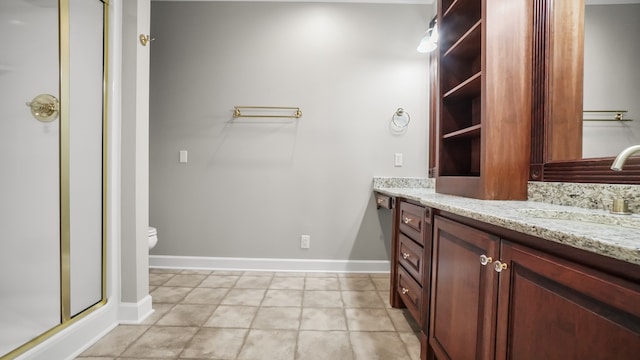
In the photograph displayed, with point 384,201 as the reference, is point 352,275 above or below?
below

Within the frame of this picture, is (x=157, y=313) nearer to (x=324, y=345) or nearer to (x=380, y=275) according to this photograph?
(x=324, y=345)

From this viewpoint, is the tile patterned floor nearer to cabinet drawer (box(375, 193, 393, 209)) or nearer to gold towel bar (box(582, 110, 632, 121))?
cabinet drawer (box(375, 193, 393, 209))

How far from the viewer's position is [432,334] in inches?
46.3

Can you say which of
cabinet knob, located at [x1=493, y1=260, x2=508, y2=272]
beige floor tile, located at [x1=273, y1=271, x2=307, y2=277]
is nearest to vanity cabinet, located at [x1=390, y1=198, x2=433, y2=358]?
cabinet knob, located at [x1=493, y1=260, x2=508, y2=272]

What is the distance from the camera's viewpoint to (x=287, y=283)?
222 cm

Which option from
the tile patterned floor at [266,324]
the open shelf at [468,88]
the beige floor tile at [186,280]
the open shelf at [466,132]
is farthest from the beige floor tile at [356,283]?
the open shelf at [468,88]

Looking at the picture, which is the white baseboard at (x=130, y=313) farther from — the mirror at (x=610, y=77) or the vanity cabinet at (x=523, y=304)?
the mirror at (x=610, y=77)

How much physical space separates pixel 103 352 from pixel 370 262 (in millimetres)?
1977

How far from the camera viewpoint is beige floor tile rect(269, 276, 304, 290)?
2.14 meters

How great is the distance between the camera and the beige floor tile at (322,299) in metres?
1.84

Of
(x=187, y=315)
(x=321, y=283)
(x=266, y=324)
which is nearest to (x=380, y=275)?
(x=321, y=283)

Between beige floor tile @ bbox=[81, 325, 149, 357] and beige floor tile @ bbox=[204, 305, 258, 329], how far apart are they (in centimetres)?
37

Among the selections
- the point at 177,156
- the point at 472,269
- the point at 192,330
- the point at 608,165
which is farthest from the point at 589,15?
the point at 177,156

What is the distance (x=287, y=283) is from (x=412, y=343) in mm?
1115
